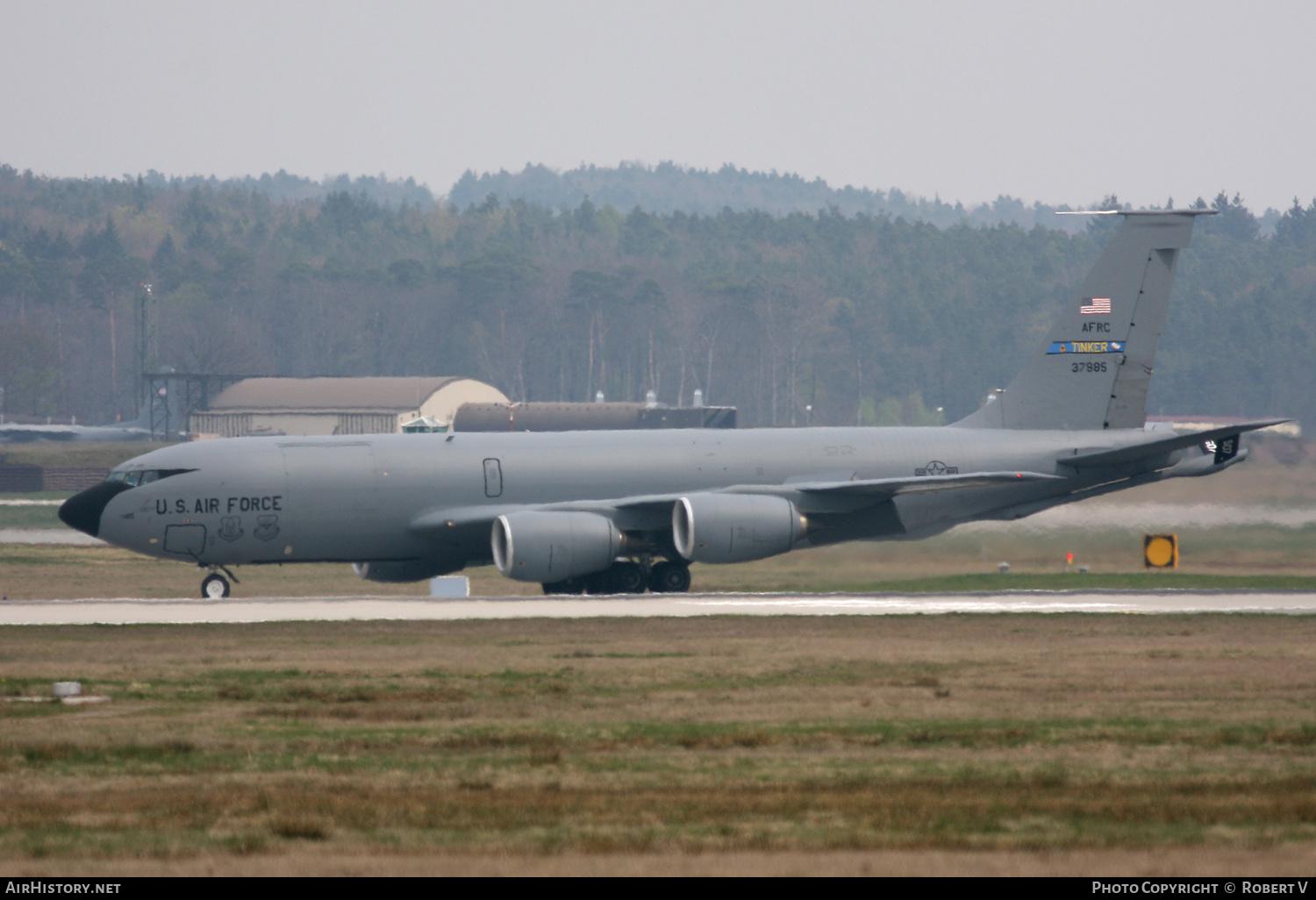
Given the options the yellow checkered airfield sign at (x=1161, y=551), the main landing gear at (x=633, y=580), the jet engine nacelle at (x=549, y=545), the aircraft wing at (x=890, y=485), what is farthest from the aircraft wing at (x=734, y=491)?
the yellow checkered airfield sign at (x=1161, y=551)

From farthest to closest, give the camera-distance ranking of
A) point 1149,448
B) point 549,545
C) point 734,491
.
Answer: point 1149,448
point 734,491
point 549,545

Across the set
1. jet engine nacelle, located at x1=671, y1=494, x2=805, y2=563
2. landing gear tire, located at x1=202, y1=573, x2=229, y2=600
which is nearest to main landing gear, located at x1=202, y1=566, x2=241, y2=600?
landing gear tire, located at x1=202, y1=573, x2=229, y2=600

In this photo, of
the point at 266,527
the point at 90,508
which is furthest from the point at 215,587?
the point at 90,508

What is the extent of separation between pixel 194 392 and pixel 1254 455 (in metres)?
101

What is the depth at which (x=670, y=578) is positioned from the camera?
35.8 meters

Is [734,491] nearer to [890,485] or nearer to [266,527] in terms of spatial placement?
[890,485]

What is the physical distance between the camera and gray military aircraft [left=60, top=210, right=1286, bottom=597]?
33688mm

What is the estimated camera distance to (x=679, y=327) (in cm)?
16512

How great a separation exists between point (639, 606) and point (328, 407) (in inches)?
3368

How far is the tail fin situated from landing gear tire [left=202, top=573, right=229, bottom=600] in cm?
1633

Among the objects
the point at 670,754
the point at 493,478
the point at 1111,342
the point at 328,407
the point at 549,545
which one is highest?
the point at 1111,342

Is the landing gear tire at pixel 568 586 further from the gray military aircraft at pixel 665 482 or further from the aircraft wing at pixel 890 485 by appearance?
the aircraft wing at pixel 890 485

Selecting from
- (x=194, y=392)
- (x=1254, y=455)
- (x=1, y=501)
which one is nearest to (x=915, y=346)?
(x=194, y=392)

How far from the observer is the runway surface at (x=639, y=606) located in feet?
97.4
